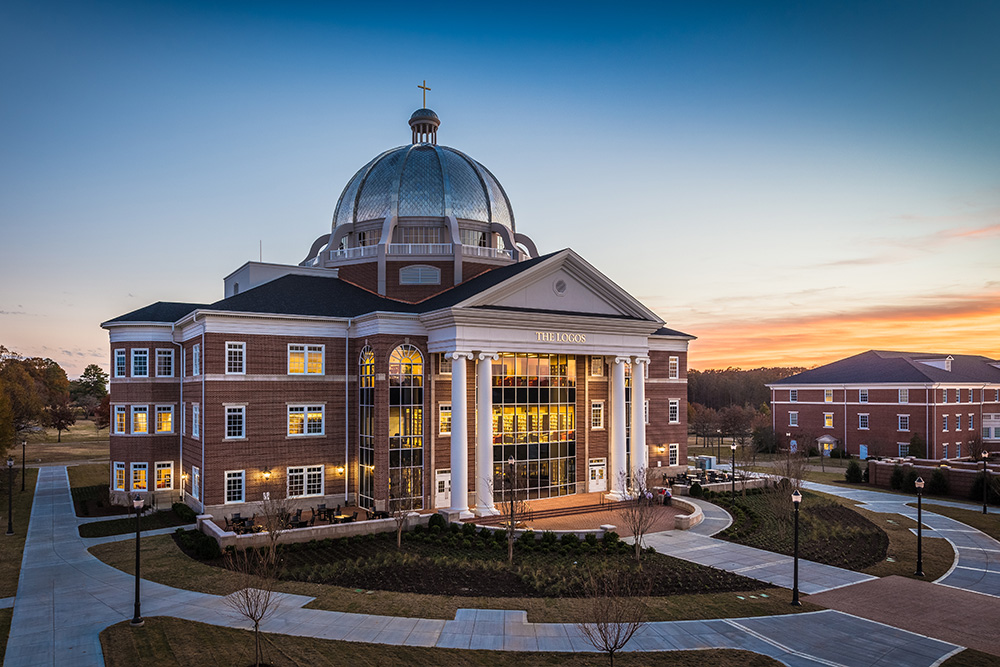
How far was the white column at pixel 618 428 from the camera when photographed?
43.5 m

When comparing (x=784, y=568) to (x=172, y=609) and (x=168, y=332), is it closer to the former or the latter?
(x=172, y=609)

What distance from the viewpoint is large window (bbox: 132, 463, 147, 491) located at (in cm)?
4162

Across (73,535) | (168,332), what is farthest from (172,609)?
(168,332)

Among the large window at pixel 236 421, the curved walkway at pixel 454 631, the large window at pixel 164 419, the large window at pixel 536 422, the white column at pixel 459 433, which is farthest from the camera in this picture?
the large window at pixel 164 419

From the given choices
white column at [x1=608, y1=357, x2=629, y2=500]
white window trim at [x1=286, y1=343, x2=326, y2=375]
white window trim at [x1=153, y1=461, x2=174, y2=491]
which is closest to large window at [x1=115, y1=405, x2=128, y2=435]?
white window trim at [x1=153, y1=461, x2=174, y2=491]

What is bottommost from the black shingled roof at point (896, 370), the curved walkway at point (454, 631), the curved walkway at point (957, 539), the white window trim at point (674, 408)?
Answer: the curved walkway at point (957, 539)

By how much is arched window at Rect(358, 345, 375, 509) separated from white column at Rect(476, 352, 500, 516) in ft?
21.6

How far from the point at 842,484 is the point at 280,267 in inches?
2090

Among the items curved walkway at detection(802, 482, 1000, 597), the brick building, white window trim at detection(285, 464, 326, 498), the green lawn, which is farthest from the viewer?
the brick building

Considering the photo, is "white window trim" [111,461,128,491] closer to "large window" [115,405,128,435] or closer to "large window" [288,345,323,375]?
"large window" [115,405,128,435]

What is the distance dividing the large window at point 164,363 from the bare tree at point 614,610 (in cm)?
3277

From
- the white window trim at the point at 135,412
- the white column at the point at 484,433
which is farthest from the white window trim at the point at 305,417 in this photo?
the white window trim at the point at 135,412

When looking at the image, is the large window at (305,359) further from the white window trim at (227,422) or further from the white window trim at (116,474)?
the white window trim at (116,474)

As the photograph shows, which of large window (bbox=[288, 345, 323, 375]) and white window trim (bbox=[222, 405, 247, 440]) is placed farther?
large window (bbox=[288, 345, 323, 375])
